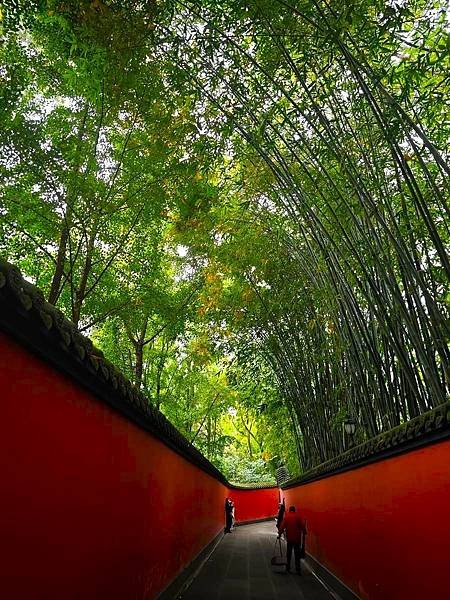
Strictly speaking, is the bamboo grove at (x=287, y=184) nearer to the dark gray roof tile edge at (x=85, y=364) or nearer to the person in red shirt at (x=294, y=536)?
the dark gray roof tile edge at (x=85, y=364)

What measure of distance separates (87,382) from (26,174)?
3538mm

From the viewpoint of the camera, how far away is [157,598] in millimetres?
3707

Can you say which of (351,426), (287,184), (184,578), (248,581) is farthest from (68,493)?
(248,581)

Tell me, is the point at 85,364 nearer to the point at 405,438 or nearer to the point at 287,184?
the point at 405,438

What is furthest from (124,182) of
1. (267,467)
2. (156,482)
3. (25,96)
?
(267,467)

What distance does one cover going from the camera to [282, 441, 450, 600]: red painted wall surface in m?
2.30

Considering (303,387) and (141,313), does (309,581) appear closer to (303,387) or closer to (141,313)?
(303,387)

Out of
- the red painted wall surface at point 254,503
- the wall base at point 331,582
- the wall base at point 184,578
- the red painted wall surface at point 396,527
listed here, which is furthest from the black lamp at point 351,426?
the red painted wall surface at point 254,503

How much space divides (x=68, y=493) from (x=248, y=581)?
4.69 m

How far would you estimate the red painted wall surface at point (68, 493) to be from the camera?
134 cm

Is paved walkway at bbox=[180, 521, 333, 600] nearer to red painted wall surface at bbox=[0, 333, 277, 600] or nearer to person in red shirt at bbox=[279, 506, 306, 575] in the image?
person in red shirt at bbox=[279, 506, 306, 575]

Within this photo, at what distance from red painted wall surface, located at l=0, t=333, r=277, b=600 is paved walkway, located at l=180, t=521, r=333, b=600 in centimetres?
169

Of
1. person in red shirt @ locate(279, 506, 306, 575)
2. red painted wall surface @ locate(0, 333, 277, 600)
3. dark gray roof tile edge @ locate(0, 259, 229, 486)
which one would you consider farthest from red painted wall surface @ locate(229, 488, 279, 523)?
dark gray roof tile edge @ locate(0, 259, 229, 486)

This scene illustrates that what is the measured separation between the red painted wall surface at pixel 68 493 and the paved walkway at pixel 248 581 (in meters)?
1.69
